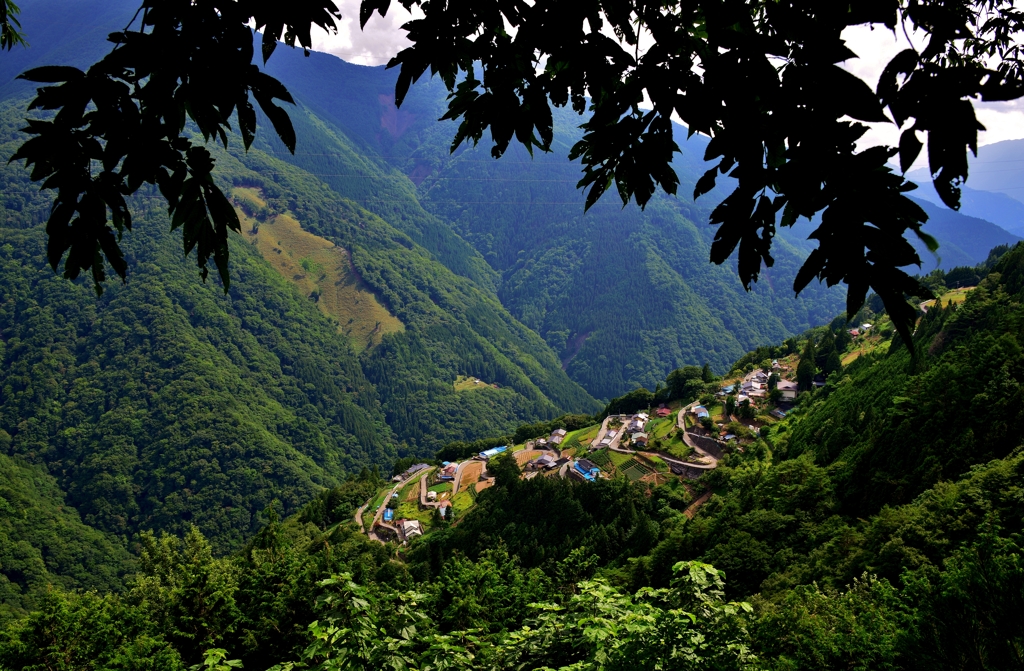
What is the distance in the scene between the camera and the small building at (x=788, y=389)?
40.2 m

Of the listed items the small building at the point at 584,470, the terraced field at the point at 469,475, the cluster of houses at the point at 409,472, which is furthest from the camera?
the cluster of houses at the point at 409,472

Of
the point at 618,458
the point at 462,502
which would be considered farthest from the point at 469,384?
the point at 618,458

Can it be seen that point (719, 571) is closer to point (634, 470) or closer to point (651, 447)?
point (634, 470)

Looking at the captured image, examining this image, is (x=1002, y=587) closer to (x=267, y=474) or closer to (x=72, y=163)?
(x=72, y=163)

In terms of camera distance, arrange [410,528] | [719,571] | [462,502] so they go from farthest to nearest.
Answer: [462,502] < [410,528] < [719,571]

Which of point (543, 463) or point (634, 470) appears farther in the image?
point (543, 463)

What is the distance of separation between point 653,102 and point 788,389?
147ft

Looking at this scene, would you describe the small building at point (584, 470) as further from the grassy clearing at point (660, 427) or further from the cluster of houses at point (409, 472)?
the cluster of houses at point (409, 472)

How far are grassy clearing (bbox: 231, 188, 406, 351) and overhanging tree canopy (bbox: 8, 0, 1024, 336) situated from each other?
138 m

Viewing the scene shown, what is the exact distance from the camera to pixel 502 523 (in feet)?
98.2

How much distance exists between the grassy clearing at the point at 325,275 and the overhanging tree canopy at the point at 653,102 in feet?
454

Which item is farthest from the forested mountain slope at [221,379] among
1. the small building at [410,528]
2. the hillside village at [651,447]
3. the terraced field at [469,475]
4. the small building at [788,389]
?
the small building at [788,389]

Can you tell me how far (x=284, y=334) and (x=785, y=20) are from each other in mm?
138365

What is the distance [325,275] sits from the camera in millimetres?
150750
